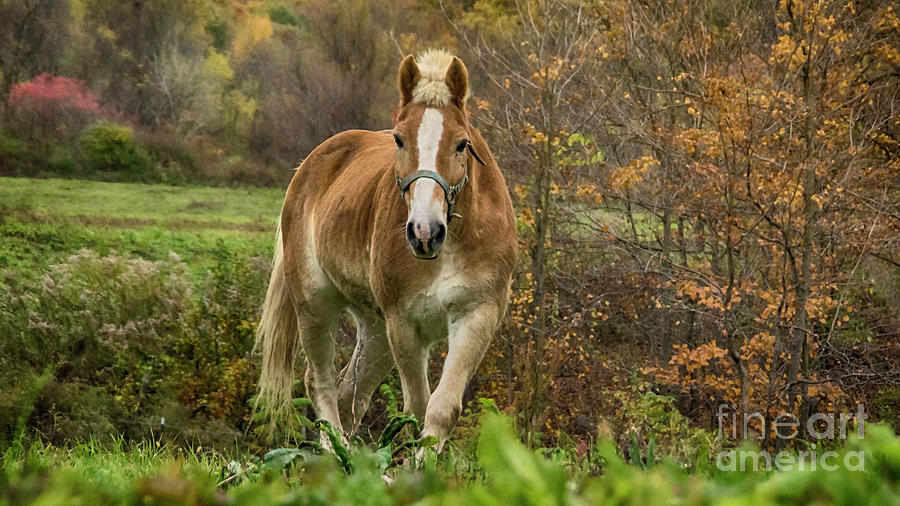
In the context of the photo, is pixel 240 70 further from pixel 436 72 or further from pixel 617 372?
pixel 436 72

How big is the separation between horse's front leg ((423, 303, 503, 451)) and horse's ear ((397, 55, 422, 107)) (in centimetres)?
118

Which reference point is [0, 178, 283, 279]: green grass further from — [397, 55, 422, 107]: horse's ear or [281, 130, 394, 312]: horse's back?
[397, 55, 422, 107]: horse's ear

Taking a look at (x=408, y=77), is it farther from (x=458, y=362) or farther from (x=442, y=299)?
(x=458, y=362)

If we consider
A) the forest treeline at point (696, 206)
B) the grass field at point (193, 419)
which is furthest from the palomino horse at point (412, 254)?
the forest treeline at point (696, 206)

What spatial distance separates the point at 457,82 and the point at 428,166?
574 mm

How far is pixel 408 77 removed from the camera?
16.5 ft

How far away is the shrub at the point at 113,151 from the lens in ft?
89.3

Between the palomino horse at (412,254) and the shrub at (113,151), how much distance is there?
22404 mm

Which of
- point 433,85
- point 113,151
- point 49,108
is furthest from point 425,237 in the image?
point 49,108

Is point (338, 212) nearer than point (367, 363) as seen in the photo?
Yes

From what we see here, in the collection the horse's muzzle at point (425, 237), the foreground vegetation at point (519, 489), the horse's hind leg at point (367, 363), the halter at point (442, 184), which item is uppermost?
the halter at point (442, 184)

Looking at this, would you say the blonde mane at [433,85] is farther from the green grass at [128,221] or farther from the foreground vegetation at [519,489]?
the green grass at [128,221]

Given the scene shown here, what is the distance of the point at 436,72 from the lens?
16.7 feet

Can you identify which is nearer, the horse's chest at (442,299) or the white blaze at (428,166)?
the white blaze at (428,166)
